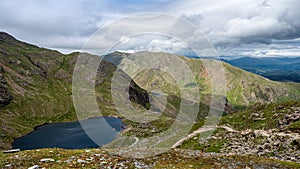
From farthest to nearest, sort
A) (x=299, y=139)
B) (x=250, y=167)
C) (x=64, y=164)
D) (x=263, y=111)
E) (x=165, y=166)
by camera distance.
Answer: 1. (x=263, y=111)
2. (x=299, y=139)
3. (x=250, y=167)
4. (x=165, y=166)
5. (x=64, y=164)

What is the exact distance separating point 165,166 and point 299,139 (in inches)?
945

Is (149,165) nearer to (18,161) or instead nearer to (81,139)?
(18,161)

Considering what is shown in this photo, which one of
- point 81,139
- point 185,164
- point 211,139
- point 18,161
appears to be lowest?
point 81,139

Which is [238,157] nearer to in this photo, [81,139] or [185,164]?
[185,164]

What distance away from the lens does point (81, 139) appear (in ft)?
652

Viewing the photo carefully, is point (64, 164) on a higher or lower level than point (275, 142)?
higher

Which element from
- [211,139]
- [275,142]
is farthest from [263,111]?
[275,142]

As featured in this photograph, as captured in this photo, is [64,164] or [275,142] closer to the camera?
[64,164]

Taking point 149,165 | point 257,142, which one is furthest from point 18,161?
point 257,142

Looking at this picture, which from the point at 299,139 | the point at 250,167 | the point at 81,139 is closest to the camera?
the point at 250,167

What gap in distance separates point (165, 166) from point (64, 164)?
9.36m

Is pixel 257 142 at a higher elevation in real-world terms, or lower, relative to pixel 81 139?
higher

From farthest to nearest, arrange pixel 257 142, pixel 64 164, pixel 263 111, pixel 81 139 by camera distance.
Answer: pixel 81 139
pixel 263 111
pixel 257 142
pixel 64 164

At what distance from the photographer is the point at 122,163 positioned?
24188 millimetres
